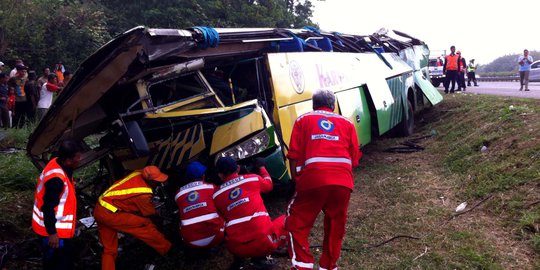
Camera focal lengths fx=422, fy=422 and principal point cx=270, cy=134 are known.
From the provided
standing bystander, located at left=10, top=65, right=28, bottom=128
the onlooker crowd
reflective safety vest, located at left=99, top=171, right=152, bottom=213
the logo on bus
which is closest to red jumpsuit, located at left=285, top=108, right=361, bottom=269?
reflective safety vest, located at left=99, top=171, right=152, bottom=213

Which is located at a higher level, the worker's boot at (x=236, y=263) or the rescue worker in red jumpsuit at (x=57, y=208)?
the rescue worker in red jumpsuit at (x=57, y=208)

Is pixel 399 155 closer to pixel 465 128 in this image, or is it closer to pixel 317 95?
pixel 465 128

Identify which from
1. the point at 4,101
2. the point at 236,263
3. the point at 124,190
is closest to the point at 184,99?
the point at 124,190

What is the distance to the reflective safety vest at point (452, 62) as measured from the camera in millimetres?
13852

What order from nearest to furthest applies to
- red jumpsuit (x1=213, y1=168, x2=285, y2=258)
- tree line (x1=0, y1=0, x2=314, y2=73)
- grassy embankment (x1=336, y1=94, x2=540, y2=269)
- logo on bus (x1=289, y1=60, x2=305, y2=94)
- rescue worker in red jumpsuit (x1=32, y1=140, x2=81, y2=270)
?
rescue worker in red jumpsuit (x1=32, y1=140, x2=81, y2=270) → red jumpsuit (x1=213, y1=168, x2=285, y2=258) → grassy embankment (x1=336, y1=94, x2=540, y2=269) → logo on bus (x1=289, y1=60, x2=305, y2=94) → tree line (x1=0, y1=0, x2=314, y2=73)

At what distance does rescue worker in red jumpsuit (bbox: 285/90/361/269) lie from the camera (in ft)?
11.3

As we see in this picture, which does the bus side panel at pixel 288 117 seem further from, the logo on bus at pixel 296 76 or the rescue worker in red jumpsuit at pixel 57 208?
the rescue worker in red jumpsuit at pixel 57 208

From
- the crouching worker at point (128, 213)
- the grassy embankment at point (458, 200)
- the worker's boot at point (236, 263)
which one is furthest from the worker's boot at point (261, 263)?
the crouching worker at point (128, 213)

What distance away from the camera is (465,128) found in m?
8.40

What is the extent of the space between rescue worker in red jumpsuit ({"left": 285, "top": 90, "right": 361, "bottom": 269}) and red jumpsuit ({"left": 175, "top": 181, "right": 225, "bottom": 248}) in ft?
2.69

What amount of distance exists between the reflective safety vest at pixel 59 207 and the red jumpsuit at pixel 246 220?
1.24m

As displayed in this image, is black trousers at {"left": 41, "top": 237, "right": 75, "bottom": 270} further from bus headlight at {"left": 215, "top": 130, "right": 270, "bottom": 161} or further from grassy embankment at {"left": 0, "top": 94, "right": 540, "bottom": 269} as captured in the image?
bus headlight at {"left": 215, "top": 130, "right": 270, "bottom": 161}

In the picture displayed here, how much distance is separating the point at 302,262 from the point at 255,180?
85 cm

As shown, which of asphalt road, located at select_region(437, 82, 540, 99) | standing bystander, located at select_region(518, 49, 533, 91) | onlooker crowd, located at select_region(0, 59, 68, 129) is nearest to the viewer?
onlooker crowd, located at select_region(0, 59, 68, 129)
